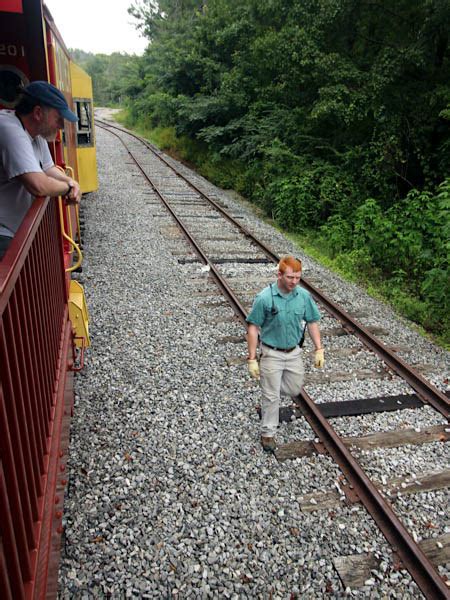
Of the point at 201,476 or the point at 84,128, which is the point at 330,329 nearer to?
the point at 201,476

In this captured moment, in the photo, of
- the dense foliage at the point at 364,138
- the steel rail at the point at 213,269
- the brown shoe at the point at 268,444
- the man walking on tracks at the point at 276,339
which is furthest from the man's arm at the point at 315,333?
the dense foliage at the point at 364,138

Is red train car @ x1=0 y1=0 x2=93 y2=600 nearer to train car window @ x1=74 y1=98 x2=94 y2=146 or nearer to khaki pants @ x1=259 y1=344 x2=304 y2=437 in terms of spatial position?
khaki pants @ x1=259 y1=344 x2=304 y2=437

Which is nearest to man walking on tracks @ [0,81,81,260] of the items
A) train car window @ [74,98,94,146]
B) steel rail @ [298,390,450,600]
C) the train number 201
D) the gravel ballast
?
the gravel ballast

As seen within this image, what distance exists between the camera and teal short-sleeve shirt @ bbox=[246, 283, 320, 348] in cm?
407

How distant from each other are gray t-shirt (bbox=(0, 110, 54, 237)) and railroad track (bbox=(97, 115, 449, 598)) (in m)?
2.91

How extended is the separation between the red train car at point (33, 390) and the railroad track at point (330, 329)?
207 cm

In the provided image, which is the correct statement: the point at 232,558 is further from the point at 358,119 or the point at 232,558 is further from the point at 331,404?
the point at 358,119

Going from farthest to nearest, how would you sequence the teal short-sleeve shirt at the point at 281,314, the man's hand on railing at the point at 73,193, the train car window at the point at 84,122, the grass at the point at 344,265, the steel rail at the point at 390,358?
1. the train car window at the point at 84,122
2. the grass at the point at 344,265
3. the steel rail at the point at 390,358
4. the teal short-sleeve shirt at the point at 281,314
5. the man's hand on railing at the point at 73,193

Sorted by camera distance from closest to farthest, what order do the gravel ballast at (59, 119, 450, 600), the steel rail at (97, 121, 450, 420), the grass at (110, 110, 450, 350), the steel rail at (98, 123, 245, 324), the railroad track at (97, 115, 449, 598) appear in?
the gravel ballast at (59, 119, 450, 600), the railroad track at (97, 115, 449, 598), the steel rail at (97, 121, 450, 420), the steel rail at (98, 123, 245, 324), the grass at (110, 110, 450, 350)

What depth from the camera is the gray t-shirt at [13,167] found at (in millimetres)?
3010

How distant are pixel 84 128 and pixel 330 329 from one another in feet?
25.1

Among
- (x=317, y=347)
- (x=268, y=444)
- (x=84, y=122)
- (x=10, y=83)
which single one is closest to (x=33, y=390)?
(x=268, y=444)

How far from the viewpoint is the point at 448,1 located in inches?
366

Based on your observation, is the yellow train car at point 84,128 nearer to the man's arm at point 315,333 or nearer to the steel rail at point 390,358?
the steel rail at point 390,358
